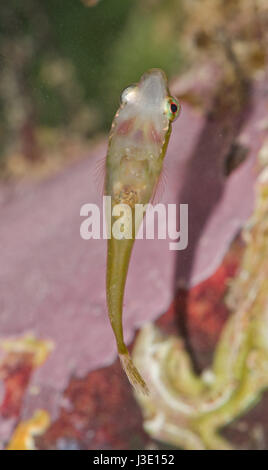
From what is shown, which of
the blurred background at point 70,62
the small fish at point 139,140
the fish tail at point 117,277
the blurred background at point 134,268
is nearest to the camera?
the fish tail at point 117,277

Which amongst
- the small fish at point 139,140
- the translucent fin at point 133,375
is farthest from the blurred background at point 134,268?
the small fish at point 139,140

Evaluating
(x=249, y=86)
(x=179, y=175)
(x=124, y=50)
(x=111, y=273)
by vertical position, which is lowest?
(x=111, y=273)

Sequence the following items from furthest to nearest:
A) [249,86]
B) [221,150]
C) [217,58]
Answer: [217,58] → [249,86] → [221,150]

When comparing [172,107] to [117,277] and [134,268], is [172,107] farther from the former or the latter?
[134,268]

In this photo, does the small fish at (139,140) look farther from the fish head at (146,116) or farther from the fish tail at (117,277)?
the fish tail at (117,277)

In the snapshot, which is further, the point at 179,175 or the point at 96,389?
the point at 179,175

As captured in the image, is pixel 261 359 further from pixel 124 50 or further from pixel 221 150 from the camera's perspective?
pixel 124 50

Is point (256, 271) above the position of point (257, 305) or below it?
above

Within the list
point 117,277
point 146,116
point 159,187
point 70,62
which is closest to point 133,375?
point 117,277

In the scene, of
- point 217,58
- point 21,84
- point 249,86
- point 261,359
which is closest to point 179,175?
point 249,86
